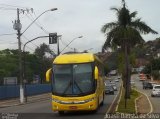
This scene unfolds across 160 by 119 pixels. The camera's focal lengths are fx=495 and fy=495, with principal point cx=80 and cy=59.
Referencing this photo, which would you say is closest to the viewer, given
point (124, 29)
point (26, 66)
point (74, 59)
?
point (74, 59)

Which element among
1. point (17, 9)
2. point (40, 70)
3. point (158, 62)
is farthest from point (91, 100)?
point (158, 62)

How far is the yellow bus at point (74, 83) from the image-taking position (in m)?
26.0

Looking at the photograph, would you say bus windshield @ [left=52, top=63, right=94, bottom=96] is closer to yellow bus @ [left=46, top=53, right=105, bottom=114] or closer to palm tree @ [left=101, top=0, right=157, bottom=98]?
yellow bus @ [left=46, top=53, right=105, bottom=114]

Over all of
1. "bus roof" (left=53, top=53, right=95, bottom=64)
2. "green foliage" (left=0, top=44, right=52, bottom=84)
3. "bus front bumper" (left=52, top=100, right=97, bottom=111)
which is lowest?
"bus front bumper" (left=52, top=100, right=97, bottom=111)

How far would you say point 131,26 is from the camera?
56.3 metres

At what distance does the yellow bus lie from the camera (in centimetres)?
2605

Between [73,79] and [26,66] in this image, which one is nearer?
[73,79]

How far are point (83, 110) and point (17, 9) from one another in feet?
86.3

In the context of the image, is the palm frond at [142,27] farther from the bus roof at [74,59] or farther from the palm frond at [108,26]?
the bus roof at [74,59]

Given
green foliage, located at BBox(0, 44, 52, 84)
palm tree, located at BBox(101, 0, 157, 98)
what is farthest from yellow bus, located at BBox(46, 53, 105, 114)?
green foliage, located at BBox(0, 44, 52, 84)

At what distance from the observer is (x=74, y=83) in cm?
2661

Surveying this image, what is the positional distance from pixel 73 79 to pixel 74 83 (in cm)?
22

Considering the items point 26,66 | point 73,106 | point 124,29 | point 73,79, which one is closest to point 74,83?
point 73,79

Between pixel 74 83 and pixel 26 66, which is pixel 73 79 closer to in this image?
pixel 74 83
